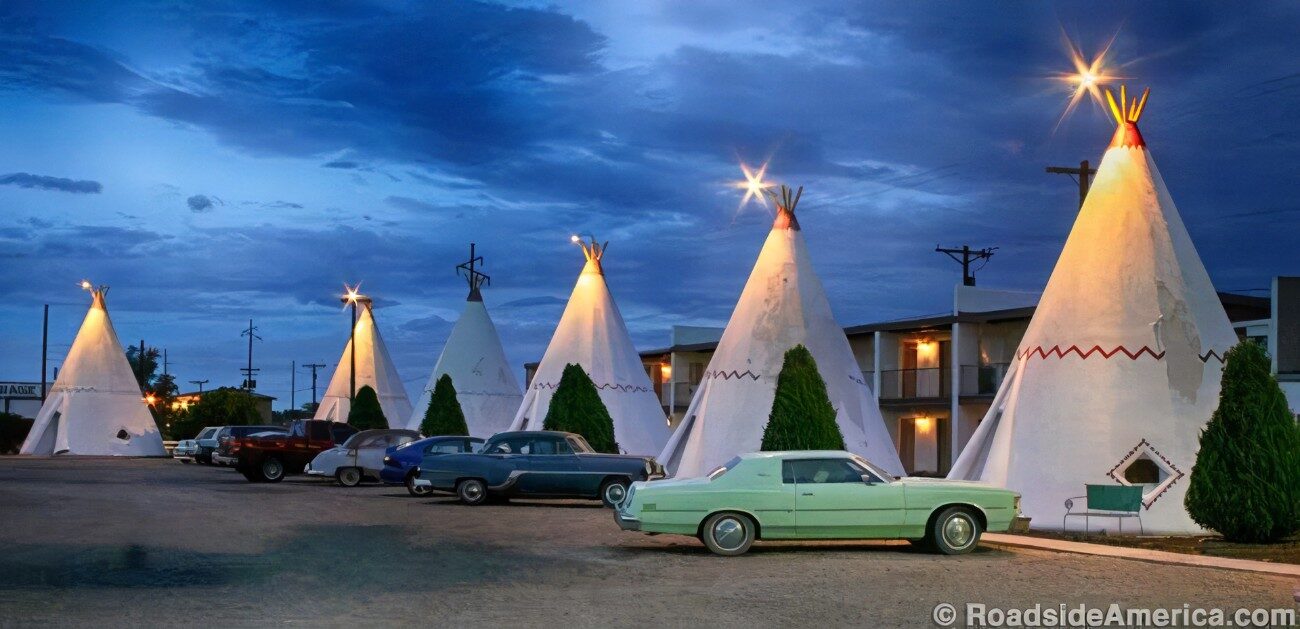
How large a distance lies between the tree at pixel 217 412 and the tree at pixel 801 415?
43.5 metres

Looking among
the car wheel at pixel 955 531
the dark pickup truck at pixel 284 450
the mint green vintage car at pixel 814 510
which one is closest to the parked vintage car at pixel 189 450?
the dark pickup truck at pixel 284 450

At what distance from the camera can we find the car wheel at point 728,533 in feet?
49.3

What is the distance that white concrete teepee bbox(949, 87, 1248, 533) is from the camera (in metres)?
20.0

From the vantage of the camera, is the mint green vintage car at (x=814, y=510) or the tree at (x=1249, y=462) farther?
the tree at (x=1249, y=462)

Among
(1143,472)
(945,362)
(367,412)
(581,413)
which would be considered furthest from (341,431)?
(1143,472)

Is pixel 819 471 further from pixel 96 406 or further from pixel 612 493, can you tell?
pixel 96 406

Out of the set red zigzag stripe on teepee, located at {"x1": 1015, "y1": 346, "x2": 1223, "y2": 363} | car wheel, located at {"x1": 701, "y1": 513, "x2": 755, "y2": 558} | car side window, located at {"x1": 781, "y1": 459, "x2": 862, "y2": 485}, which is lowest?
car wheel, located at {"x1": 701, "y1": 513, "x2": 755, "y2": 558}

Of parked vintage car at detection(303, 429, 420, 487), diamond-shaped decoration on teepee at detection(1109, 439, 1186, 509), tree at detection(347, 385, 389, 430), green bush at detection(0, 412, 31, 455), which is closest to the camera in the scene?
diamond-shaped decoration on teepee at detection(1109, 439, 1186, 509)

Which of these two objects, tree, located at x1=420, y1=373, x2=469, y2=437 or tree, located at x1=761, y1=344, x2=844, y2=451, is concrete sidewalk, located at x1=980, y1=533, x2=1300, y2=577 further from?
tree, located at x1=420, y1=373, x2=469, y2=437

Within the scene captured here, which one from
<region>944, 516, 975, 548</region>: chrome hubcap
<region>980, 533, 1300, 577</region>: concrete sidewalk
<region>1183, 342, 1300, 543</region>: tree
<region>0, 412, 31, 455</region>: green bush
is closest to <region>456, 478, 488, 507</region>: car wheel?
<region>980, 533, 1300, 577</region>: concrete sidewalk

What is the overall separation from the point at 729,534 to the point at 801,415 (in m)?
8.62

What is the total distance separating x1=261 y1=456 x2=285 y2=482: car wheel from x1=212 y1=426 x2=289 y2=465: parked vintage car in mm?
765

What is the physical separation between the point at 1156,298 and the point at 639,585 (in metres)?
11.9

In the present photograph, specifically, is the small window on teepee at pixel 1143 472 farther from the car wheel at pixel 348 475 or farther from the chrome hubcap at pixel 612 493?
the car wheel at pixel 348 475
